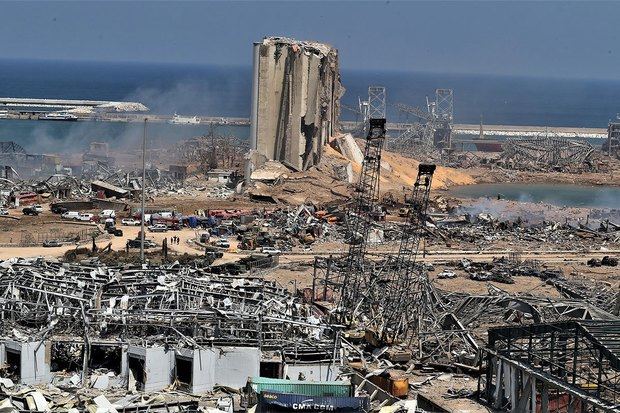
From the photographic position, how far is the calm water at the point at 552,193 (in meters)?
95.1

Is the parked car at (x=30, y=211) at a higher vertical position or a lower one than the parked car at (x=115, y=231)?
higher

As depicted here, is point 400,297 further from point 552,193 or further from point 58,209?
point 552,193

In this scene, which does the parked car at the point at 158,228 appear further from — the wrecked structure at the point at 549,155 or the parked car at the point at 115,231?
the wrecked structure at the point at 549,155

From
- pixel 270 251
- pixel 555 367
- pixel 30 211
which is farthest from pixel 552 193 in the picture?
pixel 555 367

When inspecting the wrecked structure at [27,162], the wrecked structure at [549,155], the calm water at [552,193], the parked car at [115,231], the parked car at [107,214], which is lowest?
the parked car at [115,231]

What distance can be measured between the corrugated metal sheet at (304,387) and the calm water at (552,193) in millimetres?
63692

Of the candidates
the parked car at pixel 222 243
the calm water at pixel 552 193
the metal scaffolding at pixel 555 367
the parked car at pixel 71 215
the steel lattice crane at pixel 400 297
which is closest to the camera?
the metal scaffolding at pixel 555 367

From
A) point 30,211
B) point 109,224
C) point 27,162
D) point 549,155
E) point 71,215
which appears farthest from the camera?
point 549,155

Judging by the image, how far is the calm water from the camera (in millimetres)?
95062

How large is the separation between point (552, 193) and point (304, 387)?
7413 cm

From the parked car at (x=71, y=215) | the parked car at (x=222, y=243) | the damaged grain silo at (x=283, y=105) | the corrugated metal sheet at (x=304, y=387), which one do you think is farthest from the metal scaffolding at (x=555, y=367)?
the damaged grain silo at (x=283, y=105)

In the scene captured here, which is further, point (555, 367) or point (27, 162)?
point (27, 162)

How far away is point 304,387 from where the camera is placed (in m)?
31.0

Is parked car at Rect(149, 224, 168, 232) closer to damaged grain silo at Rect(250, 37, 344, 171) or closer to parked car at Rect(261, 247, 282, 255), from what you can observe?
parked car at Rect(261, 247, 282, 255)
